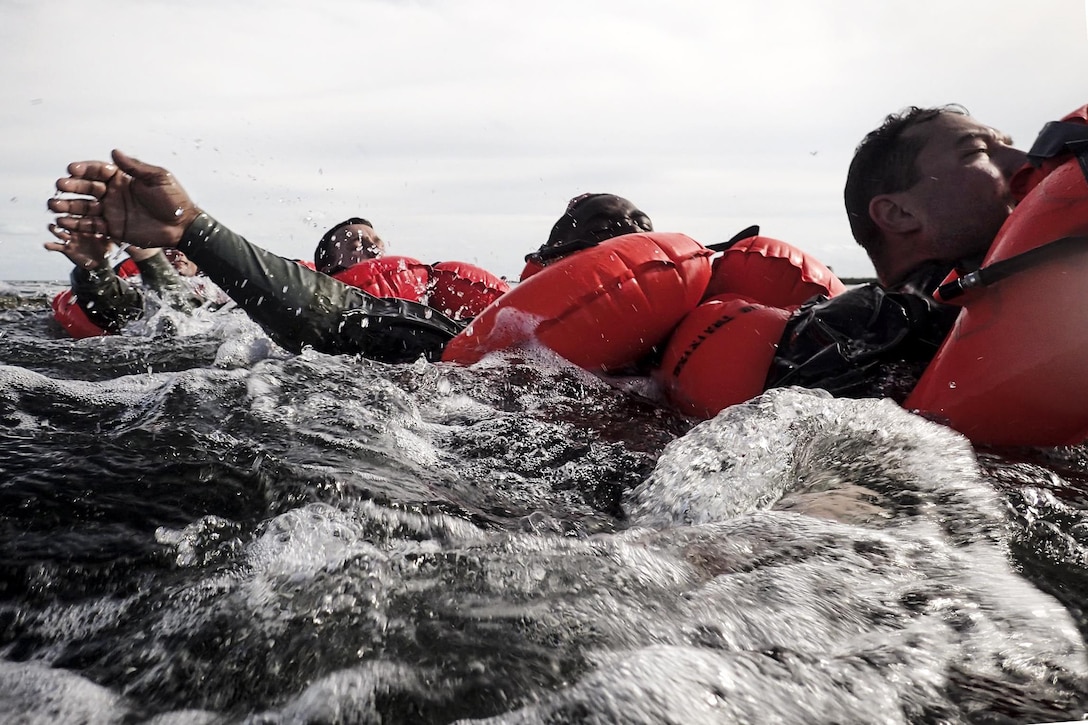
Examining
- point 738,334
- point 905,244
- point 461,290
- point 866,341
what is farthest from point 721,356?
point 461,290

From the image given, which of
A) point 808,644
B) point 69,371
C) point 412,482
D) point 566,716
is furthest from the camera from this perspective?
point 69,371

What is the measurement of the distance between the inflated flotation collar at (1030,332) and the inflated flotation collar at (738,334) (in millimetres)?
597

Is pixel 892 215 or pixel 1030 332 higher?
pixel 892 215

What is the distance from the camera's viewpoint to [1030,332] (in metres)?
1.44

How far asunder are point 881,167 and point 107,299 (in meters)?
4.10

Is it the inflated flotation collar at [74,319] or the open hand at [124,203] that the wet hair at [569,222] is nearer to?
the open hand at [124,203]

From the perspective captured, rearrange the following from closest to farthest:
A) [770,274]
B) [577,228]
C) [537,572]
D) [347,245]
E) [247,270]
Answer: [537,572], [247,270], [770,274], [577,228], [347,245]

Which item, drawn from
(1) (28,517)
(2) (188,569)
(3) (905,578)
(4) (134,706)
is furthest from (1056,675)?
(1) (28,517)

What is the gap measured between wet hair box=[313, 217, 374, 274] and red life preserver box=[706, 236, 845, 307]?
3380 mm

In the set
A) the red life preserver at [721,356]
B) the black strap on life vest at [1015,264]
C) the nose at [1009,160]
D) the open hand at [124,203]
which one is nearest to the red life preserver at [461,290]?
the open hand at [124,203]

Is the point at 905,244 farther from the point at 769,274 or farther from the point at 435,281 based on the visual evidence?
the point at 435,281

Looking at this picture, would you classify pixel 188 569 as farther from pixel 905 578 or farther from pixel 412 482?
pixel 905 578

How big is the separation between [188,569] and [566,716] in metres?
0.64

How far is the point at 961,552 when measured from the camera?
3.48 ft
